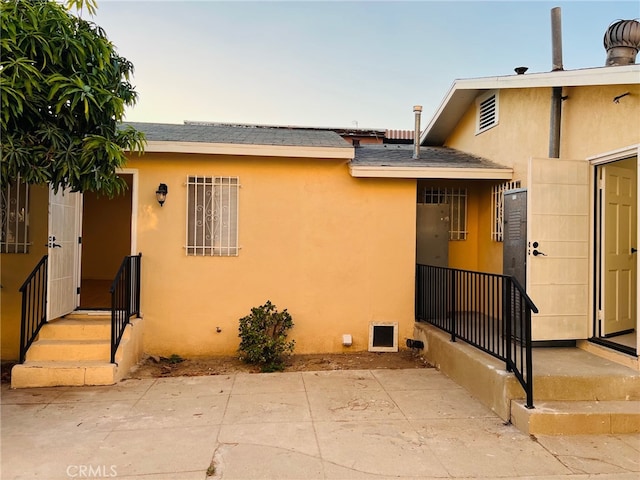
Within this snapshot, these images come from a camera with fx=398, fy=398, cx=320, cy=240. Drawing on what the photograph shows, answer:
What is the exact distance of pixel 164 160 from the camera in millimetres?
5648

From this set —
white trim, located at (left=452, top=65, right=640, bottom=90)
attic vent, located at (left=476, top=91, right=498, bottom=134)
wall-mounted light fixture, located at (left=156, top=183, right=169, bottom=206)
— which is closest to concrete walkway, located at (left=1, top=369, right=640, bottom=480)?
wall-mounted light fixture, located at (left=156, top=183, right=169, bottom=206)

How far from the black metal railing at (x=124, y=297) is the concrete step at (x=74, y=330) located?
234mm

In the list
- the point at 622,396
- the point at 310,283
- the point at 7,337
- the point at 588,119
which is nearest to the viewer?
the point at 622,396

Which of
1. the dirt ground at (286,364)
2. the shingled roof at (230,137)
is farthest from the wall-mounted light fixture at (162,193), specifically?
the dirt ground at (286,364)

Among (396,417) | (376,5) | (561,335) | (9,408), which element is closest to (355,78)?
(376,5)

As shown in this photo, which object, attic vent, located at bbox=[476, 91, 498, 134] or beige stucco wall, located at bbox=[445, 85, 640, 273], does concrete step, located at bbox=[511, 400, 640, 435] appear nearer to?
beige stucco wall, located at bbox=[445, 85, 640, 273]

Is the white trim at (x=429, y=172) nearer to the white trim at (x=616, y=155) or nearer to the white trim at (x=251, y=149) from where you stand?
the white trim at (x=251, y=149)

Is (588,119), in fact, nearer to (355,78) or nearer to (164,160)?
(164,160)

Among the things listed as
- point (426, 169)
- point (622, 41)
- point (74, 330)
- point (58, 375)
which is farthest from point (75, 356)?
point (622, 41)

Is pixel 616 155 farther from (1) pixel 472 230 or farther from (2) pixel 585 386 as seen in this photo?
(1) pixel 472 230

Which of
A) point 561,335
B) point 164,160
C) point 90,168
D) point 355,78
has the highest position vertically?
point 355,78

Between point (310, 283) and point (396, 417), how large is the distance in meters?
2.57

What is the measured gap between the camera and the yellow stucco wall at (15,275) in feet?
17.9

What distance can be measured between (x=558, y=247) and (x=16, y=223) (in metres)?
6.93
